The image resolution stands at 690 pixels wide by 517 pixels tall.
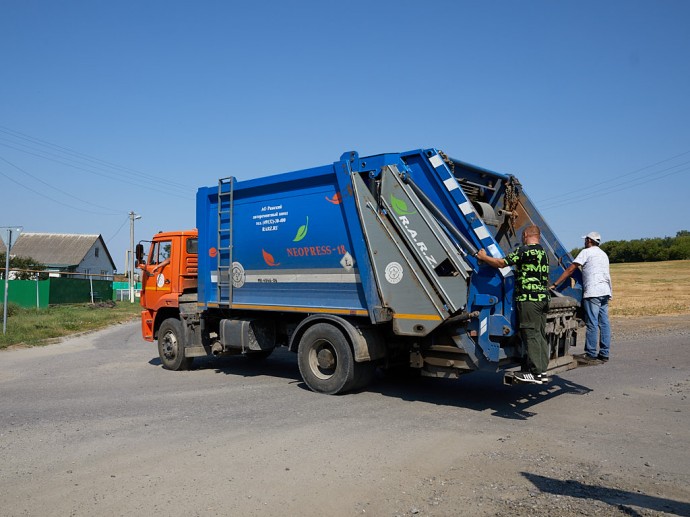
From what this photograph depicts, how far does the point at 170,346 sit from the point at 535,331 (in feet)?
21.6

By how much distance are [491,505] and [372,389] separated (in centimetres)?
447

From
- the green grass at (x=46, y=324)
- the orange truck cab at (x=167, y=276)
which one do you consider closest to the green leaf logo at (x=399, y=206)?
the orange truck cab at (x=167, y=276)

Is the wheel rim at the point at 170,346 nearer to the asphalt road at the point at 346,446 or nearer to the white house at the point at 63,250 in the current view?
the asphalt road at the point at 346,446

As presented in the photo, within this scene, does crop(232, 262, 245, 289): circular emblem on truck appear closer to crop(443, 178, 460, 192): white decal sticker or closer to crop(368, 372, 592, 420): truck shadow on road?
crop(368, 372, 592, 420): truck shadow on road

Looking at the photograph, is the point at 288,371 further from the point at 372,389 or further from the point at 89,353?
the point at 89,353

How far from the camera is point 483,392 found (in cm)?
814

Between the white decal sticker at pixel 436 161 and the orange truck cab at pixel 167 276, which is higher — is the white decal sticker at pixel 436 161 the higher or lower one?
the higher one

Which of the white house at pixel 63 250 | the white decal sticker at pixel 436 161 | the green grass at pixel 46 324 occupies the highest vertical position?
the white house at pixel 63 250

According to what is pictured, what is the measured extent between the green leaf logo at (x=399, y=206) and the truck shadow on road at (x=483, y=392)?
2.47 meters

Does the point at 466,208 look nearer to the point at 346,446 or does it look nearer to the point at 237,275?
the point at 346,446

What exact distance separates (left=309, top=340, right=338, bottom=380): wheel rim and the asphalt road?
0.35 metres

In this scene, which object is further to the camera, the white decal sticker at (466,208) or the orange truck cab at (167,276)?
the orange truck cab at (167,276)

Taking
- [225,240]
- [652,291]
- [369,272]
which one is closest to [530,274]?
[369,272]

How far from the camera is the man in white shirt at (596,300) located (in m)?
7.58
